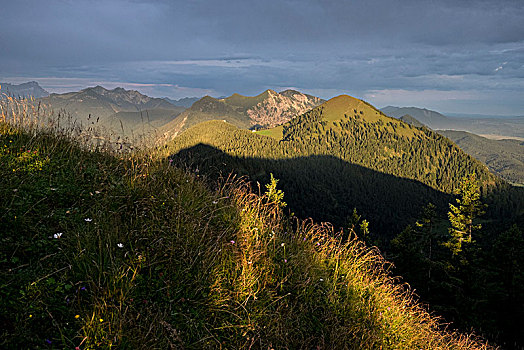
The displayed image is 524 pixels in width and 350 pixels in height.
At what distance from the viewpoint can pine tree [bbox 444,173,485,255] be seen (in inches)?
1063

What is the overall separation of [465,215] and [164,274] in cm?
3319

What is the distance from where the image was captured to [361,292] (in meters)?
4.91

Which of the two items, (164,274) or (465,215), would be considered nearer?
(164,274)

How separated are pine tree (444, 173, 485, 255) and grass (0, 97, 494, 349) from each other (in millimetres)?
26537

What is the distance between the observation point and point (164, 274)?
3.74 m

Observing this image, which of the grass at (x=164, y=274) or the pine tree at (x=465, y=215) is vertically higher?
the grass at (x=164, y=274)

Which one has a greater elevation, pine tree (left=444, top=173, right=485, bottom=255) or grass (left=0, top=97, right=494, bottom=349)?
grass (left=0, top=97, right=494, bottom=349)

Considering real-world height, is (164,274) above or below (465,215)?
above

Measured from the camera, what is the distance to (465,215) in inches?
1103

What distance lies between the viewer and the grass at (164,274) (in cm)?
298

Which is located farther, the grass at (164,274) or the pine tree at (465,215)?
the pine tree at (465,215)

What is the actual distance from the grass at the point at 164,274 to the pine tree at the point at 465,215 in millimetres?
26537

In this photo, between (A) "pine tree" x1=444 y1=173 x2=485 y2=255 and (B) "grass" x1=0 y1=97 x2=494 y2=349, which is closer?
(B) "grass" x1=0 y1=97 x2=494 y2=349

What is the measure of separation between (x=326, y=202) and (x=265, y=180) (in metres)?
46.3
